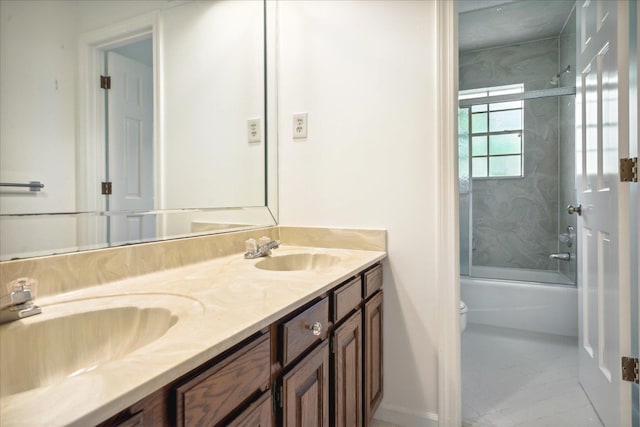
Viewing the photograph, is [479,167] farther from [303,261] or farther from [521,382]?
[303,261]

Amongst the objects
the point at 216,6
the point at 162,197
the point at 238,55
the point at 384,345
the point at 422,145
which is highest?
the point at 216,6

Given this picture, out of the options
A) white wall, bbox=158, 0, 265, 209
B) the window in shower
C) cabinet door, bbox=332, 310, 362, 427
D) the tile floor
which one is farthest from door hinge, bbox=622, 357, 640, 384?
the window in shower

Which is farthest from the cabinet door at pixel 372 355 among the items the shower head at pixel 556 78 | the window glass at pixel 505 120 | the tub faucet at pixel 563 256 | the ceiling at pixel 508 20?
the shower head at pixel 556 78

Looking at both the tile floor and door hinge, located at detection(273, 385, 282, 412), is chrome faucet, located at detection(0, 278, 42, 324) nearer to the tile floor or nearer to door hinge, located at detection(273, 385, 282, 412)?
door hinge, located at detection(273, 385, 282, 412)

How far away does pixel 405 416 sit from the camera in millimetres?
1504

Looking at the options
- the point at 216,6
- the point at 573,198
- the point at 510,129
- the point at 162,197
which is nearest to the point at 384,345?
the point at 162,197

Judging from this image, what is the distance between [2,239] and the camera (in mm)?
754

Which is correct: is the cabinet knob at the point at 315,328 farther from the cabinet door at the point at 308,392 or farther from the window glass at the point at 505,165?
the window glass at the point at 505,165

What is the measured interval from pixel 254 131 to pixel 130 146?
2.42ft

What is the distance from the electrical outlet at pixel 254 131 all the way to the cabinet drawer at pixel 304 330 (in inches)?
39.4

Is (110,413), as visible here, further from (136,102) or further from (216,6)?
(216,6)

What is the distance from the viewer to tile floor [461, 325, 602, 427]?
1.54 meters

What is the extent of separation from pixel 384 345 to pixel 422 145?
0.89m

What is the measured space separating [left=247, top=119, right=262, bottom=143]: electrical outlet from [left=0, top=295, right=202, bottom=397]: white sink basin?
41.8 inches
